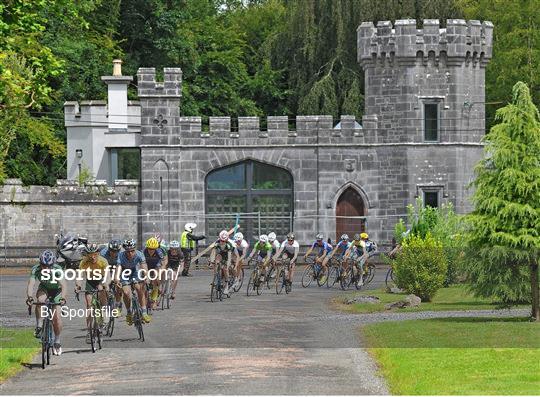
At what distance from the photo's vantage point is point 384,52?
55.8 m

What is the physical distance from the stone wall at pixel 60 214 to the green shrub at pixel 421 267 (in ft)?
62.3

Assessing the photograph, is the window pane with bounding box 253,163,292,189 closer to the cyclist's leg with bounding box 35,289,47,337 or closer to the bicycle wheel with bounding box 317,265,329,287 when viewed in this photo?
the bicycle wheel with bounding box 317,265,329,287

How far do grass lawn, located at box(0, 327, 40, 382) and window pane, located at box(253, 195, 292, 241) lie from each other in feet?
87.4

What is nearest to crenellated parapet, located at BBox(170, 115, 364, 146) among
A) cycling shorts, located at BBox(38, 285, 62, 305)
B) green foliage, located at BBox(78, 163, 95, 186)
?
green foliage, located at BBox(78, 163, 95, 186)

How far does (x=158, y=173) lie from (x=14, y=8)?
27.1 meters

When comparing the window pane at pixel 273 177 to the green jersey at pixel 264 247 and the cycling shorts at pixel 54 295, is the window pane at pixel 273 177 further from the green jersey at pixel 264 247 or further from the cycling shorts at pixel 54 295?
the cycling shorts at pixel 54 295

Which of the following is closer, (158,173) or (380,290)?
(380,290)

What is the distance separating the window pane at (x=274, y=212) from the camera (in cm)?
5516

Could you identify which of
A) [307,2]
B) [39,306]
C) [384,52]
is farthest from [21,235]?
[39,306]

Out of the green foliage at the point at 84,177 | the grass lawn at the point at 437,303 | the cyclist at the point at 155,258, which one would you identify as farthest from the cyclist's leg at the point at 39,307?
the green foliage at the point at 84,177

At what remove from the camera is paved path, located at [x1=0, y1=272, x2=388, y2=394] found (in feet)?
63.4

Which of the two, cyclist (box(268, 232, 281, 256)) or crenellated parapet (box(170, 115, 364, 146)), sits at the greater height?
crenellated parapet (box(170, 115, 364, 146))

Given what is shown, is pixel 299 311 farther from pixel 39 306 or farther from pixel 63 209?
pixel 63 209

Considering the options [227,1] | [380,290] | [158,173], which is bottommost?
[380,290]
